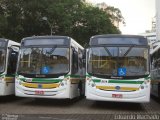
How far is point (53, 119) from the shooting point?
1301 centimetres

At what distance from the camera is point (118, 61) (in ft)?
55.8

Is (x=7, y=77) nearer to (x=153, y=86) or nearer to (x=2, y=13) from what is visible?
(x=153, y=86)

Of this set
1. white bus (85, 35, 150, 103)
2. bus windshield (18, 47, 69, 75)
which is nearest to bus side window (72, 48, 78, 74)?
bus windshield (18, 47, 69, 75)

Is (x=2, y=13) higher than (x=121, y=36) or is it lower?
higher

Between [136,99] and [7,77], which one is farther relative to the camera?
[7,77]

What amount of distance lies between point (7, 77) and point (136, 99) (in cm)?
583

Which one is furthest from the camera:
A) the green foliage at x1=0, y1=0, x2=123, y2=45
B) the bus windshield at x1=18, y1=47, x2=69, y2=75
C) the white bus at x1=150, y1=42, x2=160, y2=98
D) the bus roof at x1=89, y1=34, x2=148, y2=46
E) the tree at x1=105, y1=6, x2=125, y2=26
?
the tree at x1=105, y1=6, x2=125, y2=26

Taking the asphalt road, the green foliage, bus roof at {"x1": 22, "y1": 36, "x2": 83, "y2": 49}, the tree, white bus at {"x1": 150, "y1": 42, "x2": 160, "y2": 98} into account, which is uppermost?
the tree

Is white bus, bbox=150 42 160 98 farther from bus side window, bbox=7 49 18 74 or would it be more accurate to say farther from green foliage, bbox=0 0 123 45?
green foliage, bbox=0 0 123 45

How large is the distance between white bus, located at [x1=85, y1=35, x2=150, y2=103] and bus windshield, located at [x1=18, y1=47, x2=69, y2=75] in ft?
3.56

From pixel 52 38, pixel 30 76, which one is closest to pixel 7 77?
pixel 30 76

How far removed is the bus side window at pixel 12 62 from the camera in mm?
18781

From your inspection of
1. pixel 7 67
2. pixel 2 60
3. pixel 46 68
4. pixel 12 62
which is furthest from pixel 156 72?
pixel 2 60

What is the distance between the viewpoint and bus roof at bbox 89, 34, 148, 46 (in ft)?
56.8
